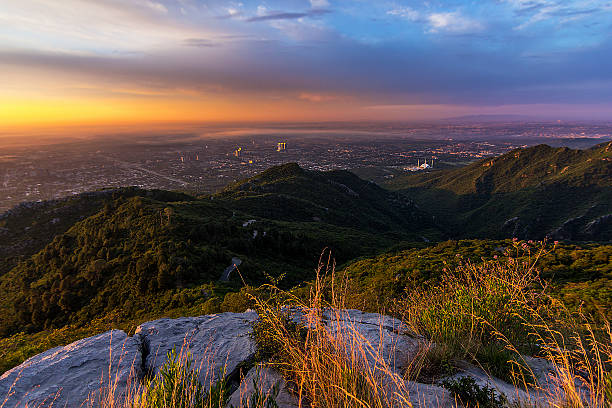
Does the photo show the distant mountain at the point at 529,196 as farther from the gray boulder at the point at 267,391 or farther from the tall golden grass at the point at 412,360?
the gray boulder at the point at 267,391

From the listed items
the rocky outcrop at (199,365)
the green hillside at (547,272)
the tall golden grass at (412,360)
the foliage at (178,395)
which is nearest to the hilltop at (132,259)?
the rocky outcrop at (199,365)

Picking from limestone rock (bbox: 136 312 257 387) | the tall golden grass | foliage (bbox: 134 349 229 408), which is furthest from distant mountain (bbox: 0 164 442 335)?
foliage (bbox: 134 349 229 408)

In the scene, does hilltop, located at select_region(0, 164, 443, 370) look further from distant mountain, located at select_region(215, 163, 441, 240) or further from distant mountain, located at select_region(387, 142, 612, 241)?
distant mountain, located at select_region(387, 142, 612, 241)

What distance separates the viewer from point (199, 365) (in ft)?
12.7

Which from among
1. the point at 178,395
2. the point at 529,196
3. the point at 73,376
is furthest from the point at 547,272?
the point at 529,196

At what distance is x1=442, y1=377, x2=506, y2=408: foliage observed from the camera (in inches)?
105

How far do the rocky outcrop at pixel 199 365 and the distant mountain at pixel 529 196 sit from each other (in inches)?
3136

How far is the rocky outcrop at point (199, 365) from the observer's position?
296 centimetres

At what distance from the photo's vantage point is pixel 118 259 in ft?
77.7

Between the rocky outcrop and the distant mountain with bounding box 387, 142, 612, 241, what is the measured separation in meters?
79.7

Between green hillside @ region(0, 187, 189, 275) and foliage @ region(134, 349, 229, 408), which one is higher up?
foliage @ region(134, 349, 229, 408)

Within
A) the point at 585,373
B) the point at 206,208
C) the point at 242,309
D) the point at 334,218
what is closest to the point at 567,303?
the point at 585,373

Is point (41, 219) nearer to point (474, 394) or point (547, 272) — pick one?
point (474, 394)

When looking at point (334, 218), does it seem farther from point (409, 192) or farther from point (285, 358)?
point (409, 192)
